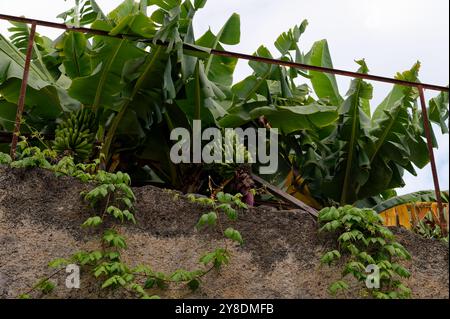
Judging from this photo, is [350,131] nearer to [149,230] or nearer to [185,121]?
[185,121]

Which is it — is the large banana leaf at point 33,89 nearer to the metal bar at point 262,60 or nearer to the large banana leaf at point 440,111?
the metal bar at point 262,60

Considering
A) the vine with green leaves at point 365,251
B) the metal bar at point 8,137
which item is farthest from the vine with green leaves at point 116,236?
the metal bar at point 8,137

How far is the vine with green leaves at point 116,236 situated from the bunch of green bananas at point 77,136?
669mm

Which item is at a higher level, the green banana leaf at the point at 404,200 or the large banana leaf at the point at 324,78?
the large banana leaf at the point at 324,78

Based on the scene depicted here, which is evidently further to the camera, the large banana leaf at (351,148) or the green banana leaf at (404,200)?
the green banana leaf at (404,200)

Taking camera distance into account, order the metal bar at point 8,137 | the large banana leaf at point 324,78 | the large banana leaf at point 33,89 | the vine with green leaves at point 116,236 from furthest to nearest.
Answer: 1. the large banana leaf at point 324,78
2. the metal bar at point 8,137
3. the large banana leaf at point 33,89
4. the vine with green leaves at point 116,236

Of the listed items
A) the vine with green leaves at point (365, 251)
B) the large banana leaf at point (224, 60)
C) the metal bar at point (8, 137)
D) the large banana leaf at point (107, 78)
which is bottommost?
the vine with green leaves at point (365, 251)

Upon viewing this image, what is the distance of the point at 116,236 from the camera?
4660mm

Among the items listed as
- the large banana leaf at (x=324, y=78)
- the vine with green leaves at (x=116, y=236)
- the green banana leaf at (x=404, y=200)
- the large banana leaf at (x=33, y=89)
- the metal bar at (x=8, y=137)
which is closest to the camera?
the vine with green leaves at (x=116, y=236)

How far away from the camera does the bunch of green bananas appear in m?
5.83

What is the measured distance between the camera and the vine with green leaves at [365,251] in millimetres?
4562

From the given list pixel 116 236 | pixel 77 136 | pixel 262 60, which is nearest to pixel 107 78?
pixel 77 136
